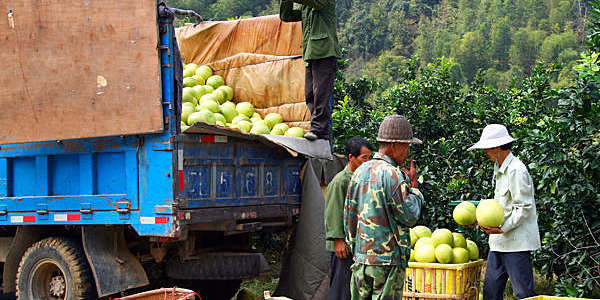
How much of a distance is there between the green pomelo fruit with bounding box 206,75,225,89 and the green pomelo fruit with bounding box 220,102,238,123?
602mm

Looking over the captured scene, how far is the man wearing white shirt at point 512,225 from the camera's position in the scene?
4.79 m

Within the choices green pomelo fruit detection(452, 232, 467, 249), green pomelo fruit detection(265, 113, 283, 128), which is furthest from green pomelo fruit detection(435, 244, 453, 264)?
green pomelo fruit detection(265, 113, 283, 128)

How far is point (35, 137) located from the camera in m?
5.73

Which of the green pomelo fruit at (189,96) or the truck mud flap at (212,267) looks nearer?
the truck mud flap at (212,267)

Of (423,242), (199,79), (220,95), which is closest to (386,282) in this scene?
(423,242)

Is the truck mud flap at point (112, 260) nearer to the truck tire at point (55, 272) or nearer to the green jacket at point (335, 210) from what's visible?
the truck tire at point (55, 272)

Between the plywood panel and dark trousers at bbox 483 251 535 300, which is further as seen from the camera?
the plywood panel

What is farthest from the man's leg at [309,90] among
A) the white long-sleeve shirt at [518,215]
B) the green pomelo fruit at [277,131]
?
the white long-sleeve shirt at [518,215]

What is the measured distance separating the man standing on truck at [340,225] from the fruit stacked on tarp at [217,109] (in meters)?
1.46

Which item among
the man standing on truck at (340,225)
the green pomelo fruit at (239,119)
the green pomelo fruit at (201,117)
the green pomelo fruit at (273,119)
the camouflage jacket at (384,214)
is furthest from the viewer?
the green pomelo fruit at (273,119)

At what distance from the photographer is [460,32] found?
62.2m

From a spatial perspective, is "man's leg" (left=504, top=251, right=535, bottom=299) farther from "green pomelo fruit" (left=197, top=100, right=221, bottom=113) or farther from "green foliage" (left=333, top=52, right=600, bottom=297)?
"green pomelo fruit" (left=197, top=100, right=221, bottom=113)

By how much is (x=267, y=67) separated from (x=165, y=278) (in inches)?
113

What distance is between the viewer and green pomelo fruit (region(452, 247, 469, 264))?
5.48m
